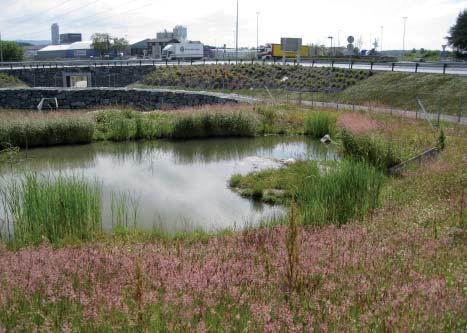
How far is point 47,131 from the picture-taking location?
74.8ft

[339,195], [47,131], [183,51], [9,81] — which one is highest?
[183,51]

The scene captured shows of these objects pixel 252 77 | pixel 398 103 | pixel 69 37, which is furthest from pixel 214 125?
pixel 69 37

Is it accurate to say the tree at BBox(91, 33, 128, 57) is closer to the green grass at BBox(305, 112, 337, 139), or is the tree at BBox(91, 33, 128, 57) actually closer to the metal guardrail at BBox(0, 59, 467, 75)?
the metal guardrail at BBox(0, 59, 467, 75)

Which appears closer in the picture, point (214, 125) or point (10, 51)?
point (214, 125)

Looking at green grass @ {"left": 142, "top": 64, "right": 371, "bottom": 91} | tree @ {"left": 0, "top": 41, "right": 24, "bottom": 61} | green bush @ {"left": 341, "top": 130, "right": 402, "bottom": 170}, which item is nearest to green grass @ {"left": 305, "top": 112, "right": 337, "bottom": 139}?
green bush @ {"left": 341, "top": 130, "right": 402, "bottom": 170}

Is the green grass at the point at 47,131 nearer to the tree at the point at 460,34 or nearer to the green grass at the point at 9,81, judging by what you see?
the green grass at the point at 9,81

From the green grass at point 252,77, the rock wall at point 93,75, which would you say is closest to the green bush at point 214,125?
the green grass at point 252,77

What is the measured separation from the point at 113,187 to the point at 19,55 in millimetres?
Result: 79843

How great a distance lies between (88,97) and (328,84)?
18976 mm

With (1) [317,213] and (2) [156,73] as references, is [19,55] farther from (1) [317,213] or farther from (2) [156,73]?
(1) [317,213]

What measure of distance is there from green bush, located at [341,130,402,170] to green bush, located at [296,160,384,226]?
12.4 ft

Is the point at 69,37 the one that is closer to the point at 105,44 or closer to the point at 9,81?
the point at 105,44

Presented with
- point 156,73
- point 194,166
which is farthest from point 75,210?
point 156,73

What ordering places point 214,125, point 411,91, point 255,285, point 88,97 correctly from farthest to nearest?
point 88,97
point 411,91
point 214,125
point 255,285
